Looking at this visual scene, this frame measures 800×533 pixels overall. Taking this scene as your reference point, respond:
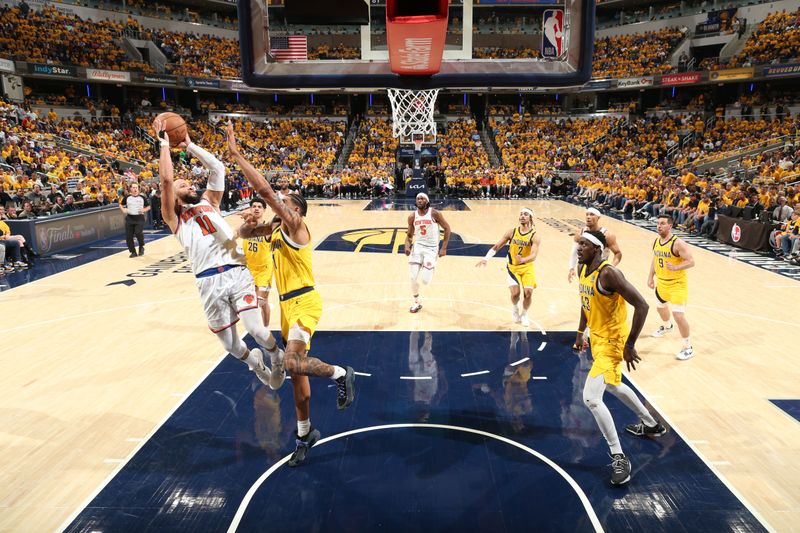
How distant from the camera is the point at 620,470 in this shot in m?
4.18

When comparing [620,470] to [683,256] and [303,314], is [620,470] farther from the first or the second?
[683,256]

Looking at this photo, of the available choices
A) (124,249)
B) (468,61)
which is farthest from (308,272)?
(124,249)

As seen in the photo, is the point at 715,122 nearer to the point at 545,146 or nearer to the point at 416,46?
the point at 545,146

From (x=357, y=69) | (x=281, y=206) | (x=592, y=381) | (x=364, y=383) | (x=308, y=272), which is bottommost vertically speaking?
(x=364, y=383)

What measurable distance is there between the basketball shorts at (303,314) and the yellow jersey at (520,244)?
3.90 metres

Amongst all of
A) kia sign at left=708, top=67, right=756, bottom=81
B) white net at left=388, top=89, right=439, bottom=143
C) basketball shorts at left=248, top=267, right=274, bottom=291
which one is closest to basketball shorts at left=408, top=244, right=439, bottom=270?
basketball shorts at left=248, top=267, right=274, bottom=291

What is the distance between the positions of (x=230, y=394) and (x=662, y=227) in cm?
537

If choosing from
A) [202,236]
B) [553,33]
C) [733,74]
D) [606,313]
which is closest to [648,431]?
[606,313]

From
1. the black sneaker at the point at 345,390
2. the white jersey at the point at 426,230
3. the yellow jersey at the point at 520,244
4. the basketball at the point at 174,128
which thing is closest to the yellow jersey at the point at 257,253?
the white jersey at the point at 426,230

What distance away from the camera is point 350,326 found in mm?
8156

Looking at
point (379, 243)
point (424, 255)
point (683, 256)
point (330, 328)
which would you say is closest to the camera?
point (683, 256)

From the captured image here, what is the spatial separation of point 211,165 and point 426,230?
4223 mm

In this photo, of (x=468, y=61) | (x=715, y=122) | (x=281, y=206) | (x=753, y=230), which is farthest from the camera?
(x=715, y=122)

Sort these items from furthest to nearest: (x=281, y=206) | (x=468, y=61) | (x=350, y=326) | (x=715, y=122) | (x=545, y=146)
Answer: (x=545, y=146) < (x=715, y=122) < (x=350, y=326) < (x=468, y=61) < (x=281, y=206)
